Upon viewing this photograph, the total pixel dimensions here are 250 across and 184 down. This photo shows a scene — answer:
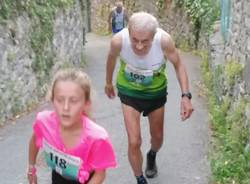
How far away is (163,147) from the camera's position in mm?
7168

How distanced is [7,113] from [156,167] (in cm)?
351

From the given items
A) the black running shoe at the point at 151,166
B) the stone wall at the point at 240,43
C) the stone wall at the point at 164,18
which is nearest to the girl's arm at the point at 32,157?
the black running shoe at the point at 151,166

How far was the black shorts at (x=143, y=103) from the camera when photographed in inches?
204

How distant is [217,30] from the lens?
12258 millimetres

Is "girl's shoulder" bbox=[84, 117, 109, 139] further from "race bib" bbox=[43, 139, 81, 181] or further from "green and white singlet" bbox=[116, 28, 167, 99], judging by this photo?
"green and white singlet" bbox=[116, 28, 167, 99]

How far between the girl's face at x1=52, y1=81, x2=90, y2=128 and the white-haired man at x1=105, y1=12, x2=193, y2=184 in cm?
138

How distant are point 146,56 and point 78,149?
1.73 m

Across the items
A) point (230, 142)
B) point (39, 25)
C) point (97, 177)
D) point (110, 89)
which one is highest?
point (97, 177)

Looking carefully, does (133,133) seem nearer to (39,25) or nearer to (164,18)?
(39,25)

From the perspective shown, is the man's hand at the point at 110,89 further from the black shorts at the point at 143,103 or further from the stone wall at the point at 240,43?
the stone wall at the point at 240,43

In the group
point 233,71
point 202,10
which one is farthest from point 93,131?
point 202,10

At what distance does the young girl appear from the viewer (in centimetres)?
326

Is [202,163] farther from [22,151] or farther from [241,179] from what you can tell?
[22,151]

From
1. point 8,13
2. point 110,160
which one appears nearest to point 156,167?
point 110,160
